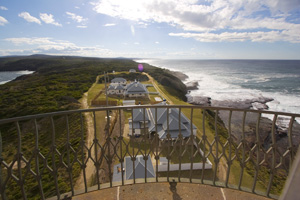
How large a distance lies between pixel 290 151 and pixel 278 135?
2535cm

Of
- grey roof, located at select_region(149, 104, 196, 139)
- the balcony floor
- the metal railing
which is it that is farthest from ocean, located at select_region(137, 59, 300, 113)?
the balcony floor

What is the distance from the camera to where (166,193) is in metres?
2.99

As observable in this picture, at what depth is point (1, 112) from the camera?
2553cm

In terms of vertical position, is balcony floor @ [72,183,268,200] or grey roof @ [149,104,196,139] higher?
balcony floor @ [72,183,268,200]

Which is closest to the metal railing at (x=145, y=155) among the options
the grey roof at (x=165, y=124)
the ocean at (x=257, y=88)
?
the grey roof at (x=165, y=124)

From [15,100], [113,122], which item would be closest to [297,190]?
[113,122]

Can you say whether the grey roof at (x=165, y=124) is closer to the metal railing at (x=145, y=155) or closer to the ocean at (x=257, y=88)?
the metal railing at (x=145, y=155)

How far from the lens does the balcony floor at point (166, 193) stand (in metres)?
2.92

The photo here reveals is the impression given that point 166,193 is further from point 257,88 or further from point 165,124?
point 257,88

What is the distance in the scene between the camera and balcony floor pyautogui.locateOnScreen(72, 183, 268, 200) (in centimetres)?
292

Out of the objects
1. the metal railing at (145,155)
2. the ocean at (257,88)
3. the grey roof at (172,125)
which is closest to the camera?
the metal railing at (145,155)

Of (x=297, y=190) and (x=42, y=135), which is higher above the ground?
(x=297, y=190)

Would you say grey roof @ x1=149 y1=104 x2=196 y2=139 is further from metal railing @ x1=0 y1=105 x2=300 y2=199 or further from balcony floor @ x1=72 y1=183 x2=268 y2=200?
balcony floor @ x1=72 y1=183 x2=268 y2=200

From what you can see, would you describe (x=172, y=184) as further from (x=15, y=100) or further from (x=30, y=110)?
(x=15, y=100)
